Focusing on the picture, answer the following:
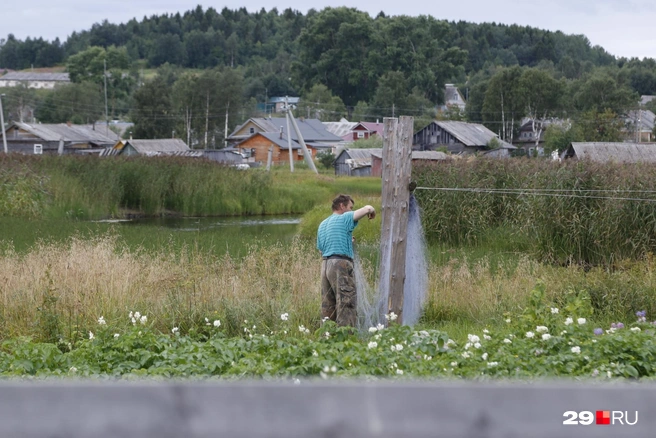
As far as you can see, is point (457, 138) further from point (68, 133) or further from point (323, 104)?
point (323, 104)

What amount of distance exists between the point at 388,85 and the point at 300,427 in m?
114

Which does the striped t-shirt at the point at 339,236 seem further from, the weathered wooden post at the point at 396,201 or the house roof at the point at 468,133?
the house roof at the point at 468,133

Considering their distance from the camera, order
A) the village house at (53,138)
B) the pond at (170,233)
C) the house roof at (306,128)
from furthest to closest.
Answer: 1. the house roof at (306,128)
2. the village house at (53,138)
3. the pond at (170,233)

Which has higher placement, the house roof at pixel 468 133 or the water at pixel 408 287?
the house roof at pixel 468 133

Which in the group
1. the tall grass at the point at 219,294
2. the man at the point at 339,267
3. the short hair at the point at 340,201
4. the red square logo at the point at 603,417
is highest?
the red square logo at the point at 603,417

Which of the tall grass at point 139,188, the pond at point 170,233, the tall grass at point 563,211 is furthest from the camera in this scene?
the tall grass at point 139,188

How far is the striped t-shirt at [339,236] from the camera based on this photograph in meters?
9.95

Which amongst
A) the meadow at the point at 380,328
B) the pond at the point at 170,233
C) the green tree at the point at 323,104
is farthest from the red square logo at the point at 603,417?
the green tree at the point at 323,104

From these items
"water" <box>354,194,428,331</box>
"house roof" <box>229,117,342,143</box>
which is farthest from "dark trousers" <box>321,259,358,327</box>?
"house roof" <box>229,117,342,143</box>

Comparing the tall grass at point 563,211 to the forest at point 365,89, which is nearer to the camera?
the tall grass at point 563,211

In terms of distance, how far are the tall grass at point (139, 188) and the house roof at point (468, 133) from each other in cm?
3363

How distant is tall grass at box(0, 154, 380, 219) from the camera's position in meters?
32.2

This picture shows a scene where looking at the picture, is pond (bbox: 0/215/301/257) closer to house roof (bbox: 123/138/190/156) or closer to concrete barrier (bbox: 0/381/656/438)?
concrete barrier (bbox: 0/381/656/438)

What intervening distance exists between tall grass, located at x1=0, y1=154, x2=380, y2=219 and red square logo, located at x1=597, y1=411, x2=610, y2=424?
3034cm
